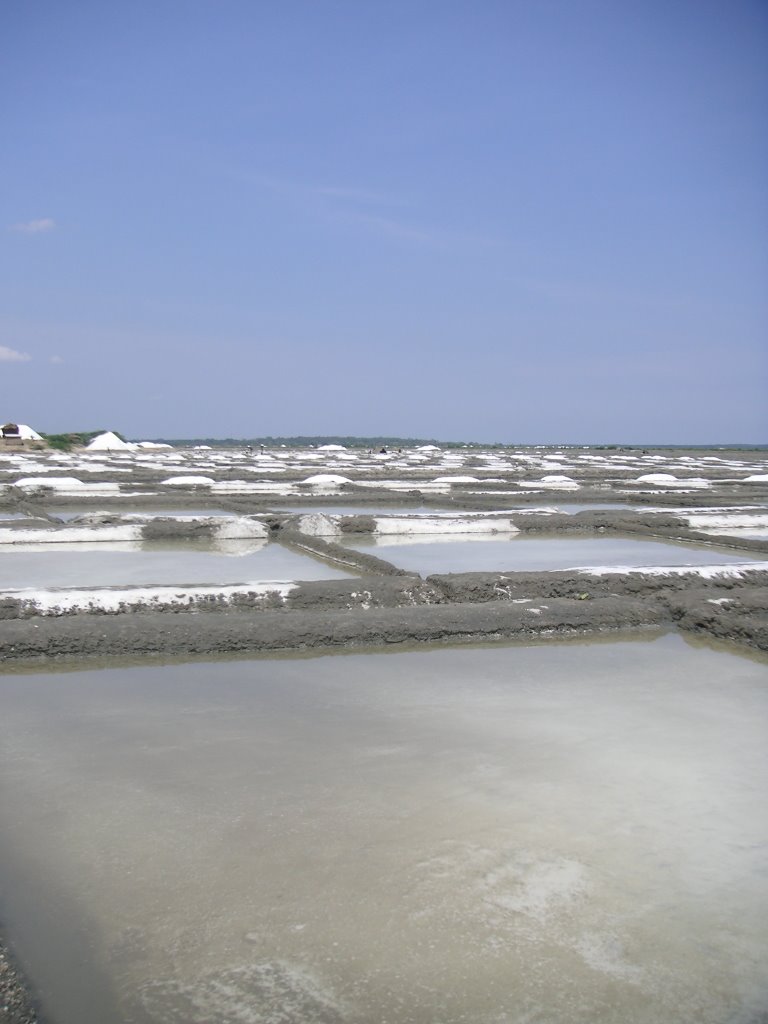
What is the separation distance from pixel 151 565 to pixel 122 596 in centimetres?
176

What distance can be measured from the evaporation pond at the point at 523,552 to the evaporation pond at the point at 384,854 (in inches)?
115

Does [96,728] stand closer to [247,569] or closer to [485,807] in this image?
[485,807]

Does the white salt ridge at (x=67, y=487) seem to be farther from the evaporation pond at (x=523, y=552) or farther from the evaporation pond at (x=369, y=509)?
the evaporation pond at (x=523, y=552)

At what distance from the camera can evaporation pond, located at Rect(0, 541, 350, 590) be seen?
494 centimetres

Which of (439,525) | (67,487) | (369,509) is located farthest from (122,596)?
(67,487)

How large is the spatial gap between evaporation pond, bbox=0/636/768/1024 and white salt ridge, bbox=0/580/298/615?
87cm

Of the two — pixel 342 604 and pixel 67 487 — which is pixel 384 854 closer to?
pixel 342 604

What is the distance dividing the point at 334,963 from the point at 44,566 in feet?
14.8

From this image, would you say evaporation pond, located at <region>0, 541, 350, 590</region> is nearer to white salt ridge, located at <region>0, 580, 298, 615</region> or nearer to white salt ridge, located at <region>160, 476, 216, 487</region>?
white salt ridge, located at <region>0, 580, 298, 615</region>

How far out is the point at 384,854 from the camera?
Result: 5.79 ft

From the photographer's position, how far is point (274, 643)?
11.6 feet

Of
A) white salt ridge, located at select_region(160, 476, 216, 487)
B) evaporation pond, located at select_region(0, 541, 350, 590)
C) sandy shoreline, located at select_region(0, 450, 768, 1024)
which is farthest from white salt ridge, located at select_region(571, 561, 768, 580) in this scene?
white salt ridge, located at select_region(160, 476, 216, 487)

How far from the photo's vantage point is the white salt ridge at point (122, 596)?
3762 millimetres

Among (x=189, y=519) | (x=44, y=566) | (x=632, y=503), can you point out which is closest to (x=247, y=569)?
(x=44, y=566)
